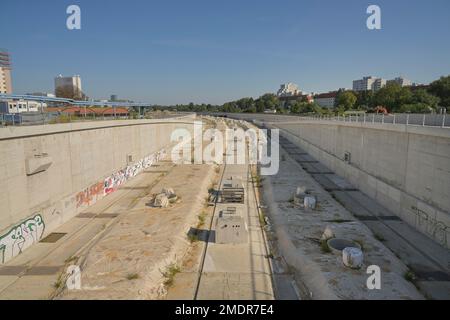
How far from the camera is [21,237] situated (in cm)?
1706

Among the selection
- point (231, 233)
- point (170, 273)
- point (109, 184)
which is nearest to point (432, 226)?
point (231, 233)

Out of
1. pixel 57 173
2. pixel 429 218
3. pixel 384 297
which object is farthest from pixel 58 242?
pixel 429 218

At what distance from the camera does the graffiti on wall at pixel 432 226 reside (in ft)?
57.6

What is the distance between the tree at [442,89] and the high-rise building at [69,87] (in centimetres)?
8784

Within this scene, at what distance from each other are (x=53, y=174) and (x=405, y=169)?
2288cm

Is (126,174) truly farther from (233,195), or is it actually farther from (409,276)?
(409,276)

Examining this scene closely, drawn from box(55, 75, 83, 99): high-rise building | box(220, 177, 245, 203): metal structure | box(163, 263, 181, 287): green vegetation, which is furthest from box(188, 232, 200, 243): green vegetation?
box(55, 75, 83, 99): high-rise building

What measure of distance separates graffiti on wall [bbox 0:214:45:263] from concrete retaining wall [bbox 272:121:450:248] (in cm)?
2184

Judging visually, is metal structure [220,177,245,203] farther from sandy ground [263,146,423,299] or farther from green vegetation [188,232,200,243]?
green vegetation [188,232,200,243]

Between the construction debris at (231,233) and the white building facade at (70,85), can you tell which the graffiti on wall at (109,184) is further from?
the white building facade at (70,85)

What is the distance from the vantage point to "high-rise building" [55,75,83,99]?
93906 millimetres

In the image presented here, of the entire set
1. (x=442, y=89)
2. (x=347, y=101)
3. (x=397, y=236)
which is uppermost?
(x=442, y=89)
